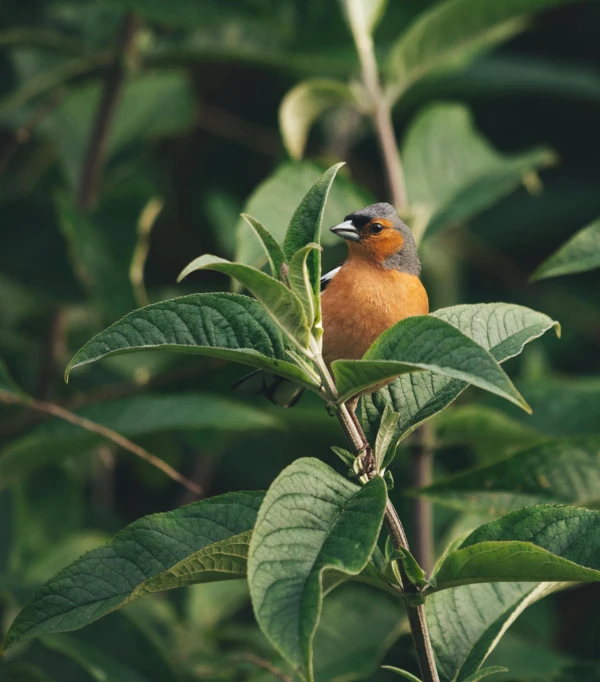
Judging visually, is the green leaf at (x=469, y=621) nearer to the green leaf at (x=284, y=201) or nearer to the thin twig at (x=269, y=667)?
the thin twig at (x=269, y=667)

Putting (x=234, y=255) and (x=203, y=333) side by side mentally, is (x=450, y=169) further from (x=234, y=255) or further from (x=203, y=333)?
(x=203, y=333)

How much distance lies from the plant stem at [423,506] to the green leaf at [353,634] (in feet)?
0.84

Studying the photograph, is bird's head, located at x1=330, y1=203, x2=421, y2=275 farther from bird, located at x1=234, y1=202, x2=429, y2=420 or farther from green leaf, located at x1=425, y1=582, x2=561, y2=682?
green leaf, located at x1=425, y1=582, x2=561, y2=682

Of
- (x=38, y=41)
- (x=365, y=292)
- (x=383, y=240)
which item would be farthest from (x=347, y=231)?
(x=38, y=41)

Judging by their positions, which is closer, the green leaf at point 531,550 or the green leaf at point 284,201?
the green leaf at point 531,550

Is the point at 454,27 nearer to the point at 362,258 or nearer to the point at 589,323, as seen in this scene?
the point at 362,258

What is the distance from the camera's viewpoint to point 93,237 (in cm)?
364

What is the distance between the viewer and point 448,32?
343 centimetres

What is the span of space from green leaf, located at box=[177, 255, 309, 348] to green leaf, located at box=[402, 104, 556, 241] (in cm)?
165

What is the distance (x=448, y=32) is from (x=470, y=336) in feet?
7.09

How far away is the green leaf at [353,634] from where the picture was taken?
10.2 ft

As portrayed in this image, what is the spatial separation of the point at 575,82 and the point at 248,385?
2775 mm

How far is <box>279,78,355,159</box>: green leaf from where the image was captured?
3.22m

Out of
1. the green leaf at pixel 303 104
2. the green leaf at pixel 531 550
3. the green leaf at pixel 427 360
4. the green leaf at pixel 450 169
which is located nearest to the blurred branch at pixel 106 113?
the green leaf at pixel 303 104
